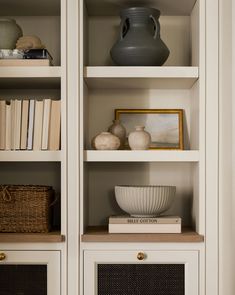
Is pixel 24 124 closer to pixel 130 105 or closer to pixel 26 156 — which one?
pixel 26 156

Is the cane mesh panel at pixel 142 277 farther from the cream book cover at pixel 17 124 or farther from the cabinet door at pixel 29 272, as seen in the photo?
the cream book cover at pixel 17 124

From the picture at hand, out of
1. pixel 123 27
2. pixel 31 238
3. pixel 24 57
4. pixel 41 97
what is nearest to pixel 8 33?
pixel 24 57

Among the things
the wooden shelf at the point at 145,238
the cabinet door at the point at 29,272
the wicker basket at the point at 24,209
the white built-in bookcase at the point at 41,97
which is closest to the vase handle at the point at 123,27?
the white built-in bookcase at the point at 41,97

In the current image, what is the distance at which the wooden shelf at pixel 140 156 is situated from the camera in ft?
8.73

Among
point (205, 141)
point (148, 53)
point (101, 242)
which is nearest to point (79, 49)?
point (148, 53)

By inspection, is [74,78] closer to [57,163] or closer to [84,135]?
[84,135]

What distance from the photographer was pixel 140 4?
288 cm

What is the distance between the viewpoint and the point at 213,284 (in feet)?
8.55

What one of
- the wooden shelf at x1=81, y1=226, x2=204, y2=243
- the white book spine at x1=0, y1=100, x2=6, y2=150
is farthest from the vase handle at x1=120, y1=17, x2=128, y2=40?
the wooden shelf at x1=81, y1=226, x2=204, y2=243

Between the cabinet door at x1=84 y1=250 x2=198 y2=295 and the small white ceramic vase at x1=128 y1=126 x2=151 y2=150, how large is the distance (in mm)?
459

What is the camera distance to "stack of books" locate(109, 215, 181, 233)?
266 cm

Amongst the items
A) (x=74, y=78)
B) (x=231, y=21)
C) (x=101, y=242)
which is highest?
(x=231, y=21)

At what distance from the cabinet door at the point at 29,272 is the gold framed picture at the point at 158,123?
0.75m

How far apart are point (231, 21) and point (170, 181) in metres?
0.88
